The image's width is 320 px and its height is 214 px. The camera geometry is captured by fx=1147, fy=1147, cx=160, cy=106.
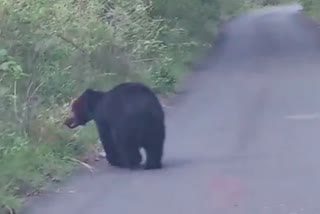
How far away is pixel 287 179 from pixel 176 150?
2790 mm

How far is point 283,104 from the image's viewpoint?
716 inches

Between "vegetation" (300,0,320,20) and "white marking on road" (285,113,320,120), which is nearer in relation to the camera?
"white marking on road" (285,113,320,120)

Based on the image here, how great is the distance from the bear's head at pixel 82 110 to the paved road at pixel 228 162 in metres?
0.60

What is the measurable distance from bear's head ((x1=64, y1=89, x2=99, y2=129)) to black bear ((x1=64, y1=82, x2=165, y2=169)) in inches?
6.9

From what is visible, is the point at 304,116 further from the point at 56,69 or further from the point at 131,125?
the point at 131,125

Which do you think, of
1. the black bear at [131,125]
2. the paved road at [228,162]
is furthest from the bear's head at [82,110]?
the paved road at [228,162]

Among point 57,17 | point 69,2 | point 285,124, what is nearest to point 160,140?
point 285,124

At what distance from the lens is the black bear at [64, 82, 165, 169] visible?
11.9 m

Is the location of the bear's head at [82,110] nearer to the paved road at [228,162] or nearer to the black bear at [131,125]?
the black bear at [131,125]

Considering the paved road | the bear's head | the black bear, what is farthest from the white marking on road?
the black bear

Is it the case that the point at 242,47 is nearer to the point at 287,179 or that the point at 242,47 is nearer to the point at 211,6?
the point at 211,6

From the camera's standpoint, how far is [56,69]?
49.8ft

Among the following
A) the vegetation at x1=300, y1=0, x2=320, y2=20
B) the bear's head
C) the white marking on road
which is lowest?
the vegetation at x1=300, y1=0, x2=320, y2=20

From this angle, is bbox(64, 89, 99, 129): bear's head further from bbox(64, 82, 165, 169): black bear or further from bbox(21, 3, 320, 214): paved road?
bbox(21, 3, 320, 214): paved road
